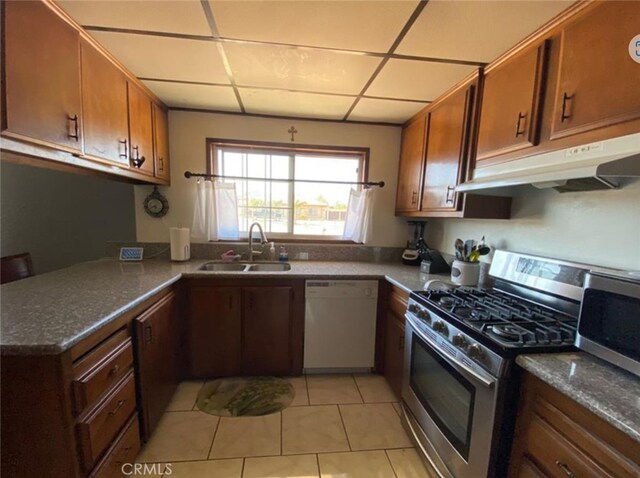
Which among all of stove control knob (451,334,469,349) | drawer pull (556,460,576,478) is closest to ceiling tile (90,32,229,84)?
stove control knob (451,334,469,349)

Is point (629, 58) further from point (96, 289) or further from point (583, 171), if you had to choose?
point (96, 289)

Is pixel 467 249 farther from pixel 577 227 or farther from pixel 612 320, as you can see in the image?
pixel 612 320

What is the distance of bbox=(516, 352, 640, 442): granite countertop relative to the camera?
2.36 ft

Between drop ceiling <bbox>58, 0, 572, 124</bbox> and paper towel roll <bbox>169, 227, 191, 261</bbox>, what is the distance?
107 centimetres

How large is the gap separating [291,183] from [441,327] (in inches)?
74.5

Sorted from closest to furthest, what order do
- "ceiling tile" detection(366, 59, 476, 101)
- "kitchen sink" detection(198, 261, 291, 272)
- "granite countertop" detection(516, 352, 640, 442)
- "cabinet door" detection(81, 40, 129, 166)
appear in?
"granite countertop" detection(516, 352, 640, 442) < "cabinet door" detection(81, 40, 129, 166) < "ceiling tile" detection(366, 59, 476, 101) < "kitchen sink" detection(198, 261, 291, 272)

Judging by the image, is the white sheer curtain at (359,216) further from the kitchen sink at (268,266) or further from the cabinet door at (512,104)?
the cabinet door at (512,104)

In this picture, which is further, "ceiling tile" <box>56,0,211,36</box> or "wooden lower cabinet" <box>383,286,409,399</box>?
"wooden lower cabinet" <box>383,286,409,399</box>

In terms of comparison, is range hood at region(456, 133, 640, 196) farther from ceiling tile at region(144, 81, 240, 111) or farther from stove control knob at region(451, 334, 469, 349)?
ceiling tile at region(144, 81, 240, 111)

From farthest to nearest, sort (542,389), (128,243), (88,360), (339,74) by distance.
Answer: (128,243) → (339,74) → (88,360) → (542,389)

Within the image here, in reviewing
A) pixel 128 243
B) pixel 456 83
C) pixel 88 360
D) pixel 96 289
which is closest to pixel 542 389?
pixel 88 360

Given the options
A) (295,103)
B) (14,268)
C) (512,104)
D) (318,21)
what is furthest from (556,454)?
(14,268)

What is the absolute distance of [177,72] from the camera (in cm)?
180

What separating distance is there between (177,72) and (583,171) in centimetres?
215
